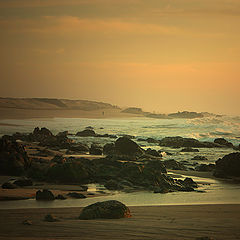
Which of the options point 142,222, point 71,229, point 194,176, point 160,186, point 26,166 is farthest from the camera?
point 194,176

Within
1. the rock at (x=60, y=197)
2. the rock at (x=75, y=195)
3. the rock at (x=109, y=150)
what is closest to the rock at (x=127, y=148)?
the rock at (x=109, y=150)

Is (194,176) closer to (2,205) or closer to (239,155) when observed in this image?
(239,155)

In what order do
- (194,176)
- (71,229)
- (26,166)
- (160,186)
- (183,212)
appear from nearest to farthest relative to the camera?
(71,229), (183,212), (160,186), (26,166), (194,176)

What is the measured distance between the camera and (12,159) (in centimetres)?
1755

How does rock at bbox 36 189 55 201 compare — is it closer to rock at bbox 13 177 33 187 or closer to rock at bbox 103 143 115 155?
rock at bbox 13 177 33 187

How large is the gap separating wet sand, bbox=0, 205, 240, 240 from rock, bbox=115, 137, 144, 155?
1801 centimetres

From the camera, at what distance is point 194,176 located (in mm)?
19844

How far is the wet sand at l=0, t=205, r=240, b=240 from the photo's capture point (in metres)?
8.03

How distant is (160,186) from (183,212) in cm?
491

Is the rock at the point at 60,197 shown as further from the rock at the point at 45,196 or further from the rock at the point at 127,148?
the rock at the point at 127,148

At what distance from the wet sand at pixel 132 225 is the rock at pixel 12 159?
7063 millimetres

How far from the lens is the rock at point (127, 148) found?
29.2 meters

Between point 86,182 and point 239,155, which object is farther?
point 239,155

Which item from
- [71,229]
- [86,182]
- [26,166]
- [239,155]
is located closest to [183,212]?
[71,229]
